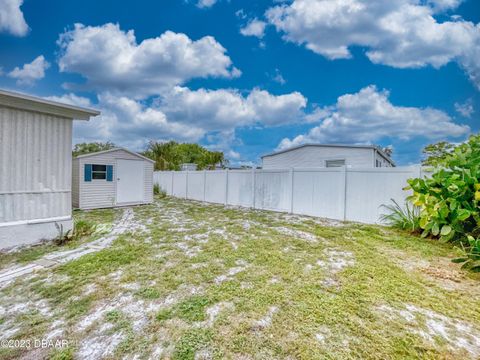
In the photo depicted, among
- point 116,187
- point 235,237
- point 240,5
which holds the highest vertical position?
point 240,5

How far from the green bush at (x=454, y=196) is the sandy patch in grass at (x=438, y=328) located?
2601 millimetres

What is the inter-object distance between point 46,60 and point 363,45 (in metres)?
11.4

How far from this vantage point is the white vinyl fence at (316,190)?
616 cm

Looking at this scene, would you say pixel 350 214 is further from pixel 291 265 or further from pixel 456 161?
pixel 291 265

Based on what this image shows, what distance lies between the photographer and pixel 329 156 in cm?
1133

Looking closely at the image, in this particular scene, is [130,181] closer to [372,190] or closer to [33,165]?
[33,165]

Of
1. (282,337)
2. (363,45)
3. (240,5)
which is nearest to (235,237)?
(282,337)

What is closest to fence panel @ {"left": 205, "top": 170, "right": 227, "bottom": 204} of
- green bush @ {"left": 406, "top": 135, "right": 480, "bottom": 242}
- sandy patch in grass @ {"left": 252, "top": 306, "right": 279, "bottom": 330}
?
green bush @ {"left": 406, "top": 135, "right": 480, "bottom": 242}

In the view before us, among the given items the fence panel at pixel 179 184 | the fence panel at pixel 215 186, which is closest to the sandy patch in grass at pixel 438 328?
the fence panel at pixel 215 186

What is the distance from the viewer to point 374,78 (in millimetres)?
11430

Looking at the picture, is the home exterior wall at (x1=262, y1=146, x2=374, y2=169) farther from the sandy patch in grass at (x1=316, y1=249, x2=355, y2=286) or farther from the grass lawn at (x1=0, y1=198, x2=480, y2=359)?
the sandy patch in grass at (x1=316, y1=249, x2=355, y2=286)

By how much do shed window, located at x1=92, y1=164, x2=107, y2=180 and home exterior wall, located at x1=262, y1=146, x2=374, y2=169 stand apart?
8.37 meters

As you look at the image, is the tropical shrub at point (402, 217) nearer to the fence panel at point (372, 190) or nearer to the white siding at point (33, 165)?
the fence panel at point (372, 190)

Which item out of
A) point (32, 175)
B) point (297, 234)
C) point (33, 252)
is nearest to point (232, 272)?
point (297, 234)
